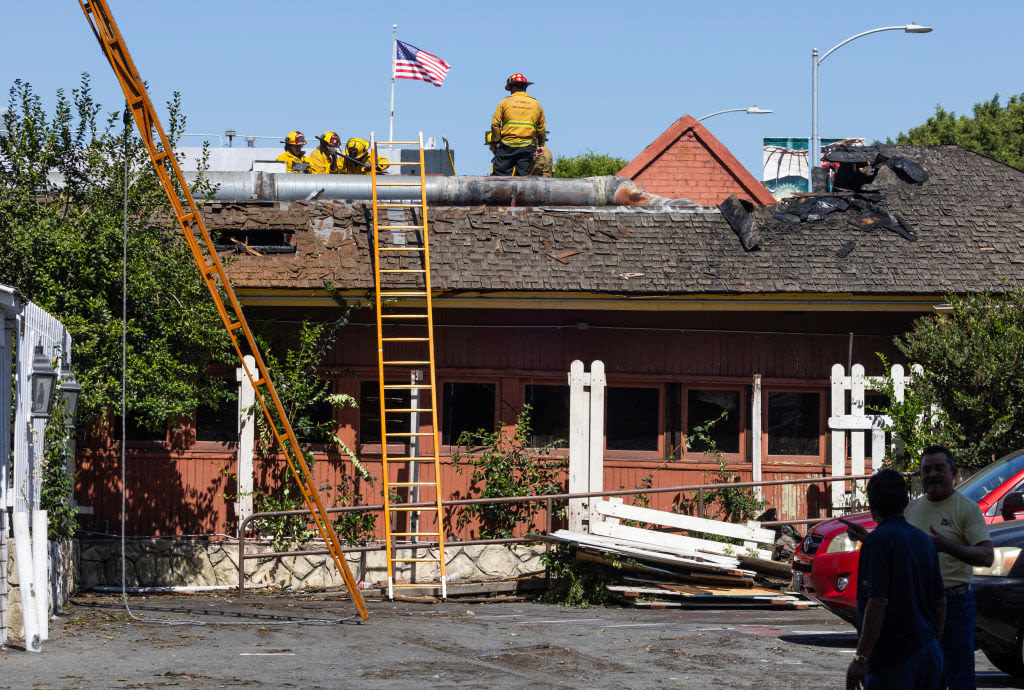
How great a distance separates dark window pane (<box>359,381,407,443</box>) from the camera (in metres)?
17.0

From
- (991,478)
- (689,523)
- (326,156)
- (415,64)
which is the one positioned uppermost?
(415,64)

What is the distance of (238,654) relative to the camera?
10477mm

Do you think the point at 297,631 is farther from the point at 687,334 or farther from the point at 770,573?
the point at 687,334

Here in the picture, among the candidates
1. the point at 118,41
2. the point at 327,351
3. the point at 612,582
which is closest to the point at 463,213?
the point at 327,351

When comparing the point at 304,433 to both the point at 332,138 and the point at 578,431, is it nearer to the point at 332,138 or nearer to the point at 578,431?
the point at 578,431

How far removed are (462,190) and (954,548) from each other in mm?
12658

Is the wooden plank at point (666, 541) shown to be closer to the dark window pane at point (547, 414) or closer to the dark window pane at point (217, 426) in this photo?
the dark window pane at point (547, 414)

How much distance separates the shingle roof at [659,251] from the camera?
648 inches

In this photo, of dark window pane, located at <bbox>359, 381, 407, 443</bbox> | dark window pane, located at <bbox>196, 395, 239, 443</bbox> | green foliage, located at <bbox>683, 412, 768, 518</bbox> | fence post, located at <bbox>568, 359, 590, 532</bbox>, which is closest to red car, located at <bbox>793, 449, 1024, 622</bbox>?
green foliage, located at <bbox>683, 412, 768, 518</bbox>

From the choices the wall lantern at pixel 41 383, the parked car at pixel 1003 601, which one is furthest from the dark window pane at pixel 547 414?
the parked car at pixel 1003 601

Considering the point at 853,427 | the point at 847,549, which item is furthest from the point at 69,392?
the point at 853,427

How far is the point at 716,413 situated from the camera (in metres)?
17.2

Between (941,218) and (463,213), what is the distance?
7031 mm

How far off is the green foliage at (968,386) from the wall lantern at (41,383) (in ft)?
32.5
